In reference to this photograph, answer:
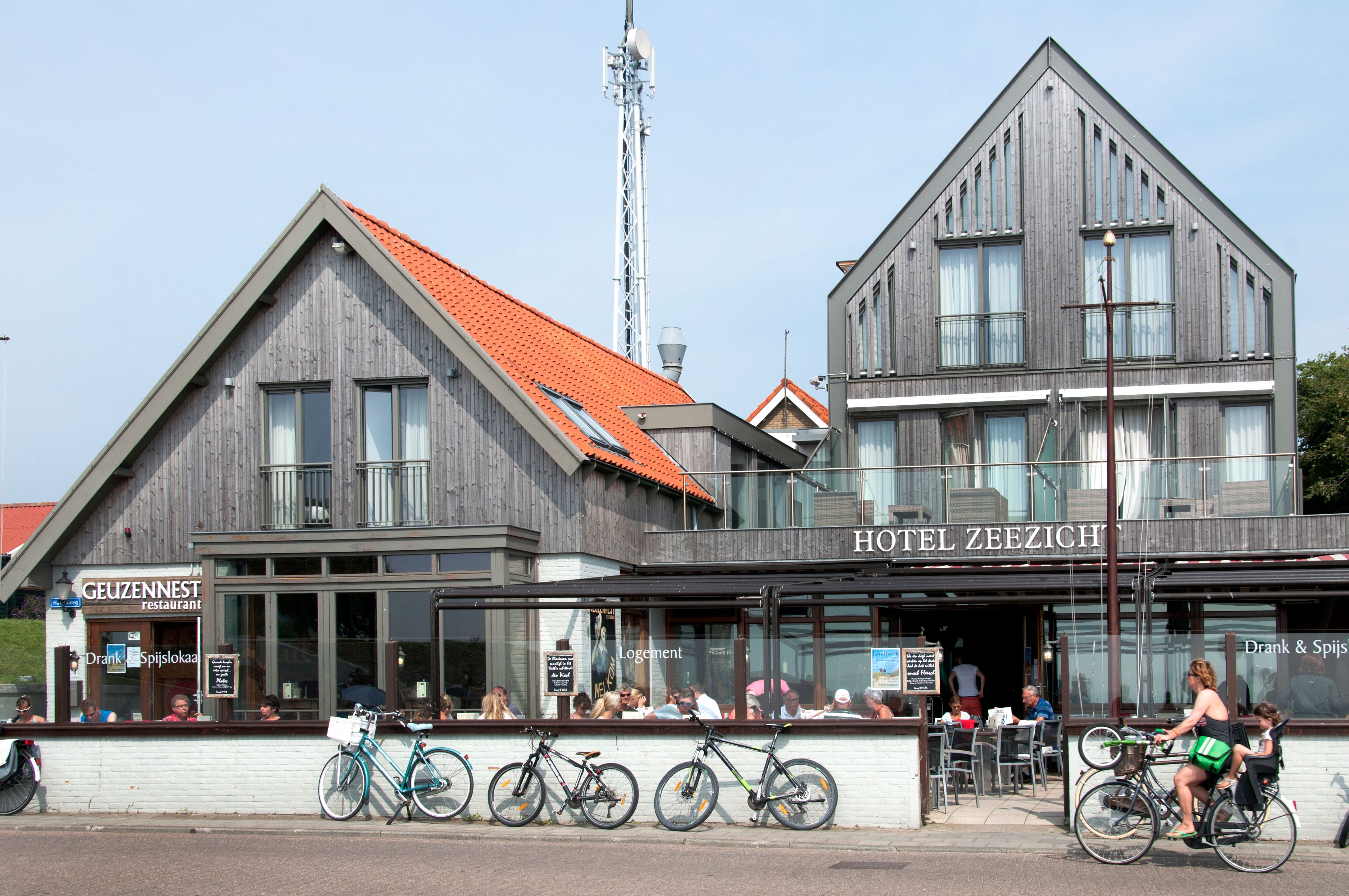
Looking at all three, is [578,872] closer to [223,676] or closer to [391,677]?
[391,677]

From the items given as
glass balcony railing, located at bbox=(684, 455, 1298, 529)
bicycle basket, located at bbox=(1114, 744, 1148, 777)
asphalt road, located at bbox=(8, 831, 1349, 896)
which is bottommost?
asphalt road, located at bbox=(8, 831, 1349, 896)

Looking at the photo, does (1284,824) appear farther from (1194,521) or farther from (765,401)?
(765,401)

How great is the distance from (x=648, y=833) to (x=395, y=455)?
8.85m

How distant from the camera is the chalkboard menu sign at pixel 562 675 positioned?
14945 millimetres

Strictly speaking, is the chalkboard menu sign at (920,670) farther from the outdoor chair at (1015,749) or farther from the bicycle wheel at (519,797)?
the bicycle wheel at (519,797)

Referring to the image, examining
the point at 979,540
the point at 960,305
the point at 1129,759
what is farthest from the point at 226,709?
the point at 960,305

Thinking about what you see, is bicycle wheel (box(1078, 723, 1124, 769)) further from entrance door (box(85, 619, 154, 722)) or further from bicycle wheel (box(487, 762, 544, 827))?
entrance door (box(85, 619, 154, 722))

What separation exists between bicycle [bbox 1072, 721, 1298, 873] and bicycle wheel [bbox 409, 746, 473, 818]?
20.5ft

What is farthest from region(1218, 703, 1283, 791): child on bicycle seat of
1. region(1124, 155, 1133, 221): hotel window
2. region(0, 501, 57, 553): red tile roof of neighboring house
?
region(0, 501, 57, 553): red tile roof of neighboring house

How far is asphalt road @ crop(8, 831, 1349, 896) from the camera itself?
1060 centimetres

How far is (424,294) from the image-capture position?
2053 centimetres

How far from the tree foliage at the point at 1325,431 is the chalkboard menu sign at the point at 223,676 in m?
36.9

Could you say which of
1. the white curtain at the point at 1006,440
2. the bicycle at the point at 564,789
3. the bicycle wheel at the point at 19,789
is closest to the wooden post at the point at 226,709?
the bicycle wheel at the point at 19,789

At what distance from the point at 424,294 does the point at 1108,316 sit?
9926 mm
